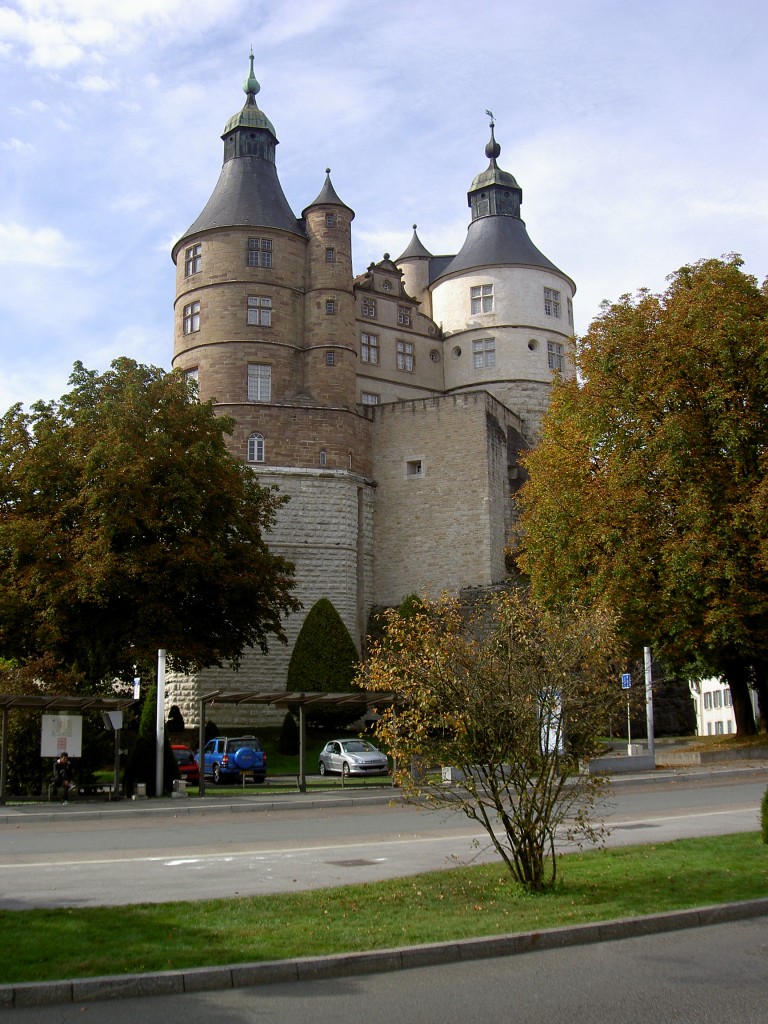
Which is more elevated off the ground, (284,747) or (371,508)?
(371,508)

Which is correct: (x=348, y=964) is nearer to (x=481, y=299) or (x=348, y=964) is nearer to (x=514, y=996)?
(x=514, y=996)

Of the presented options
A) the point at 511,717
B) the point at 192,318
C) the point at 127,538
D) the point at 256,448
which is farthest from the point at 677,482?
the point at 192,318

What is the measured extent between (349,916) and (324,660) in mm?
33311

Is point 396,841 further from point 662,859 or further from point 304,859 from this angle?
point 662,859

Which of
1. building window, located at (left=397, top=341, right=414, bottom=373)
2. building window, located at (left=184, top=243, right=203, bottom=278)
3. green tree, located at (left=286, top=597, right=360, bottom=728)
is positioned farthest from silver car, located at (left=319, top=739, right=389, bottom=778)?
building window, located at (left=397, top=341, right=414, bottom=373)

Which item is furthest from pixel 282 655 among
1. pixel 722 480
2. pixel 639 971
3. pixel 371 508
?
pixel 639 971

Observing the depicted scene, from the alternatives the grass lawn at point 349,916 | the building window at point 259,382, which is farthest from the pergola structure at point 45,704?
the building window at point 259,382

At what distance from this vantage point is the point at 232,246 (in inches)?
1907

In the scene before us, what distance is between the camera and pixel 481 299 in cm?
5619

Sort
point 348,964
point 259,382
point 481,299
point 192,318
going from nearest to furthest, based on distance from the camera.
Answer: point 348,964, point 259,382, point 192,318, point 481,299

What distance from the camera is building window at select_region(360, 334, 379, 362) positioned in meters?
54.1

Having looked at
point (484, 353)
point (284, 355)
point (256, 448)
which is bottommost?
point (256, 448)

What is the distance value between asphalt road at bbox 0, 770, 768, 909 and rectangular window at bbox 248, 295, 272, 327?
29051 millimetres

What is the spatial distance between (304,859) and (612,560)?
18.0 m
